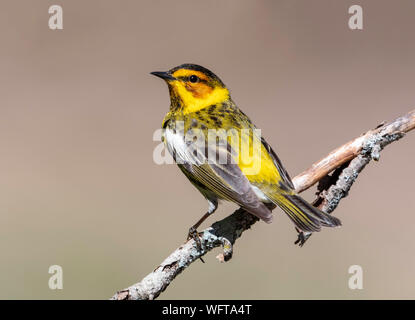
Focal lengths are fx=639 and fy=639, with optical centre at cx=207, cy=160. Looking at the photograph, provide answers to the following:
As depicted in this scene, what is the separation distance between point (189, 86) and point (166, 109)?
19.3 feet

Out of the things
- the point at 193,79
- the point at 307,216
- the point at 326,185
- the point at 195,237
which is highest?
the point at 193,79

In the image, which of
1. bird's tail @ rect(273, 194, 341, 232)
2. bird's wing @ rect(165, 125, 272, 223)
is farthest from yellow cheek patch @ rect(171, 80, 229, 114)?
bird's tail @ rect(273, 194, 341, 232)

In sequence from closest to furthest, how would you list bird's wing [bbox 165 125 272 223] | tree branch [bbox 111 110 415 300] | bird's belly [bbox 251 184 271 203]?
tree branch [bbox 111 110 415 300]
bird's wing [bbox 165 125 272 223]
bird's belly [bbox 251 184 271 203]

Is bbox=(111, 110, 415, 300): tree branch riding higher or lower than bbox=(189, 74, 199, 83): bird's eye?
lower

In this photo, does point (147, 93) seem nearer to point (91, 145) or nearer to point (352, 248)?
point (91, 145)

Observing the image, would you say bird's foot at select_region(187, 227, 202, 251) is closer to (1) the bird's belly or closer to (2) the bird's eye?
(1) the bird's belly

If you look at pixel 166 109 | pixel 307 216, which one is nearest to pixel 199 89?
pixel 307 216

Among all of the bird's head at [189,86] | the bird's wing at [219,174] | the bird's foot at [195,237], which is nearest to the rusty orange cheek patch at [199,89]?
the bird's head at [189,86]

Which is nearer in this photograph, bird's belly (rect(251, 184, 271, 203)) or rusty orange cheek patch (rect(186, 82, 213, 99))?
bird's belly (rect(251, 184, 271, 203))

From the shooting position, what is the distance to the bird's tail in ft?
14.3

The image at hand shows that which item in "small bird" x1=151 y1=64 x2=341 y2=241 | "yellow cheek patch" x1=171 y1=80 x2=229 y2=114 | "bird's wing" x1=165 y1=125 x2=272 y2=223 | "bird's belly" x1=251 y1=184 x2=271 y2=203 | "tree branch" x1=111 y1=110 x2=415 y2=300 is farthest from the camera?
"yellow cheek patch" x1=171 y1=80 x2=229 y2=114

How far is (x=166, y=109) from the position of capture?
11.3 m

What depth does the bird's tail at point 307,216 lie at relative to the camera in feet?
14.3

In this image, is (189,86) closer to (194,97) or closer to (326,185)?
(194,97)
